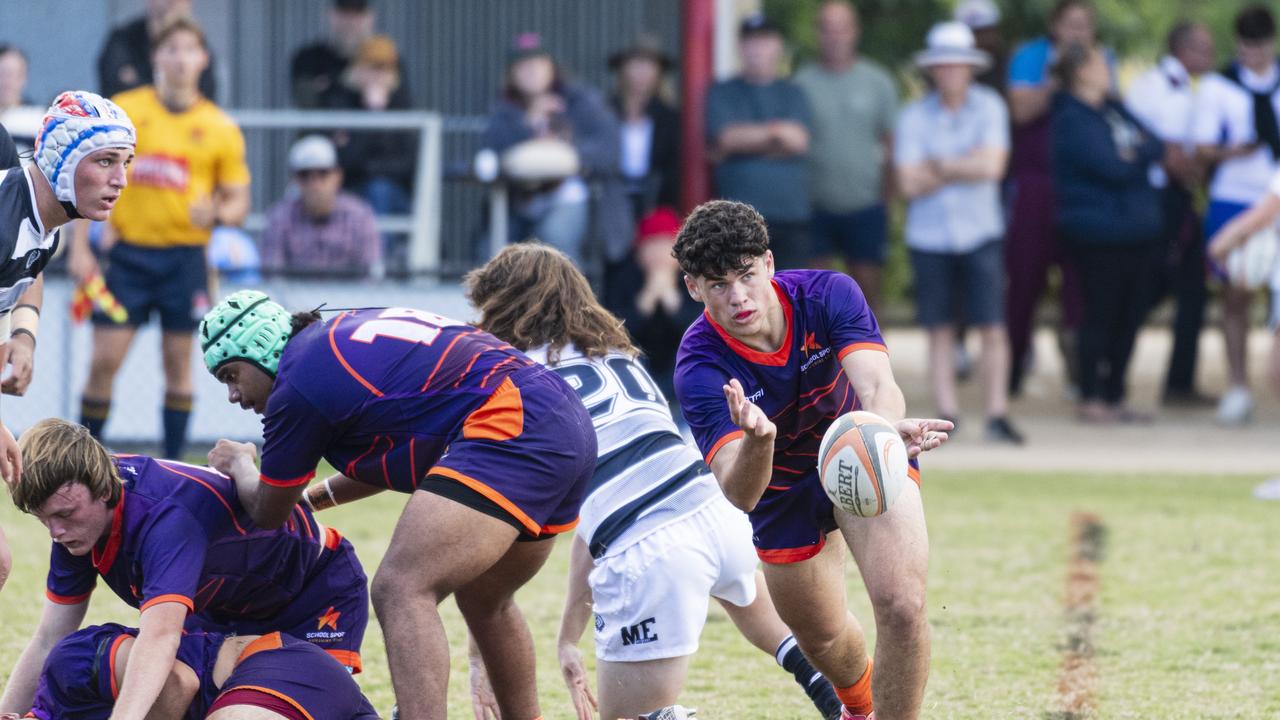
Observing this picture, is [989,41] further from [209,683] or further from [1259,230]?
[209,683]

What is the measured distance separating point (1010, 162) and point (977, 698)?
24.0 feet

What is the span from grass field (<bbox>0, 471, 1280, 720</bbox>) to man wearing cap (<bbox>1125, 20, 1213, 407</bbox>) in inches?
121

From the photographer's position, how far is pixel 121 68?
10469mm

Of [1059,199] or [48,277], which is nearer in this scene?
[48,277]

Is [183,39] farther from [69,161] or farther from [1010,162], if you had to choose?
[1010,162]

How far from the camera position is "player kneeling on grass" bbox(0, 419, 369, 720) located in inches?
165

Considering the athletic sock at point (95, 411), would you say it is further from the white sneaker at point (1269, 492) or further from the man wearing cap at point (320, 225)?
the white sneaker at point (1269, 492)

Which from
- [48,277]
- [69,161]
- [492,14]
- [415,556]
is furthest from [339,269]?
[415,556]

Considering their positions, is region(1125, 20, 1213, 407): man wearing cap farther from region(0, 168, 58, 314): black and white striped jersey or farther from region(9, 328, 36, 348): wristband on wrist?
region(0, 168, 58, 314): black and white striped jersey

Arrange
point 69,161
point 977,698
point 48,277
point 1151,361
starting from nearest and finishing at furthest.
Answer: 1. point 69,161
2. point 977,698
3. point 48,277
4. point 1151,361

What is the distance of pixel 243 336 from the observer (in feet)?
14.4

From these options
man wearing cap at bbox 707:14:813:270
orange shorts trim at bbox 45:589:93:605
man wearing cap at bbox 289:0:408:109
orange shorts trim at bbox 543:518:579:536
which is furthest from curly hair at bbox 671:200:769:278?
man wearing cap at bbox 289:0:408:109

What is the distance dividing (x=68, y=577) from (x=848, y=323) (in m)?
2.15

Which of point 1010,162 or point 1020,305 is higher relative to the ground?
point 1010,162
